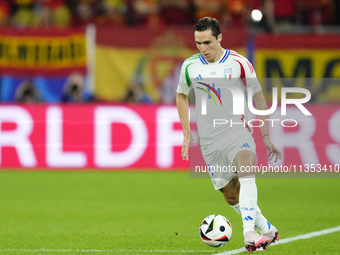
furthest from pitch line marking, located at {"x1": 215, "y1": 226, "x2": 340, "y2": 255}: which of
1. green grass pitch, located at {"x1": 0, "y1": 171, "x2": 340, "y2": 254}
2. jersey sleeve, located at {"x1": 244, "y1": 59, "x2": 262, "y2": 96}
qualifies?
jersey sleeve, located at {"x1": 244, "y1": 59, "x2": 262, "y2": 96}

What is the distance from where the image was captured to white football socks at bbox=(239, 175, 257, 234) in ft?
17.3

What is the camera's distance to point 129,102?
13320 millimetres

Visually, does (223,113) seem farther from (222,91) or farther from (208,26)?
(208,26)

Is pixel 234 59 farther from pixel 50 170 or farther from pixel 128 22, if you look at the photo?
pixel 128 22

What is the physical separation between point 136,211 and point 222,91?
3.18m

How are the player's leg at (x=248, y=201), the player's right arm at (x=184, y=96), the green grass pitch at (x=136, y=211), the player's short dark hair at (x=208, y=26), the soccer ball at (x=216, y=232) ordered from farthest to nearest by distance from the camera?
the green grass pitch at (x=136, y=211), the player's right arm at (x=184, y=96), the soccer ball at (x=216, y=232), the player's short dark hair at (x=208, y=26), the player's leg at (x=248, y=201)

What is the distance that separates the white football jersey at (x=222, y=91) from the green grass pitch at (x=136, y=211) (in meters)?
1.14

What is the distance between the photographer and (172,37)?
13.5 m

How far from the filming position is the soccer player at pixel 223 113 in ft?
17.8

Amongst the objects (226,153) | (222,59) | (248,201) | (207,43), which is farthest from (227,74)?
(248,201)

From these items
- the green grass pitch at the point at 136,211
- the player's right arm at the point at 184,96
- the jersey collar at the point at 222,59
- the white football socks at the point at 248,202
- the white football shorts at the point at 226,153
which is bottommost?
the green grass pitch at the point at 136,211

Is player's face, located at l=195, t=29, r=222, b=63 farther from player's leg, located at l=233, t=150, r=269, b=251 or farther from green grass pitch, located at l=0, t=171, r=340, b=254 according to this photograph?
green grass pitch, located at l=0, t=171, r=340, b=254

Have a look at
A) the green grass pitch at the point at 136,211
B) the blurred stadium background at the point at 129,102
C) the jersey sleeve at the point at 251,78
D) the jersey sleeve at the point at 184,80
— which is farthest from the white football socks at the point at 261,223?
the blurred stadium background at the point at 129,102

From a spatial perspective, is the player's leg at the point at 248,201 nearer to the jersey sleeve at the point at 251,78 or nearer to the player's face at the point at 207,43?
the jersey sleeve at the point at 251,78
